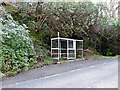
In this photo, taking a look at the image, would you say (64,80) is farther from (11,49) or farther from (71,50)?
(71,50)

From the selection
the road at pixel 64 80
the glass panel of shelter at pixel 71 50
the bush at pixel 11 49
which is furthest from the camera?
the glass panel of shelter at pixel 71 50

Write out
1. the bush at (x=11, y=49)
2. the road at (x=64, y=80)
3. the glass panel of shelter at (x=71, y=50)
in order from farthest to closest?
the glass panel of shelter at (x=71, y=50), the bush at (x=11, y=49), the road at (x=64, y=80)

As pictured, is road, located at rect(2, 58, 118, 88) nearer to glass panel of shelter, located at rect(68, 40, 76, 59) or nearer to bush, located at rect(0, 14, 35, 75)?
bush, located at rect(0, 14, 35, 75)

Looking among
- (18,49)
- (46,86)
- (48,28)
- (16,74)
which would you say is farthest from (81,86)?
(48,28)

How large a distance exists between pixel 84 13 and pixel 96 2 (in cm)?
150

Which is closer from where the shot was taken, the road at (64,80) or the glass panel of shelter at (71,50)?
the road at (64,80)

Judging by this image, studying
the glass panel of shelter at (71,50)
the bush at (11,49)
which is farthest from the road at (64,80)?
the glass panel of shelter at (71,50)

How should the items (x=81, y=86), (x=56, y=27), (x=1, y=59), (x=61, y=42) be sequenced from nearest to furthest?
(x=81, y=86) → (x=1, y=59) → (x=56, y=27) → (x=61, y=42)

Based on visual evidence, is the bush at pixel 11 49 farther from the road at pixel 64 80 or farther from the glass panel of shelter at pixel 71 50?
the glass panel of shelter at pixel 71 50

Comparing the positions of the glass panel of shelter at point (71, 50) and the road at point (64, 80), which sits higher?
A: the glass panel of shelter at point (71, 50)

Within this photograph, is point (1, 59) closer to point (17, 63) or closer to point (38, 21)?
point (17, 63)

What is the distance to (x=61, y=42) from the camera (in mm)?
6754

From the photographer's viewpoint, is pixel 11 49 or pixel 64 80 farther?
pixel 11 49

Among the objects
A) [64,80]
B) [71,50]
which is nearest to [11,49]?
[64,80]
